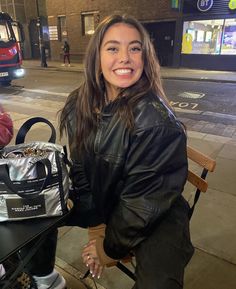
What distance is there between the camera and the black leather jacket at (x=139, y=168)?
150cm

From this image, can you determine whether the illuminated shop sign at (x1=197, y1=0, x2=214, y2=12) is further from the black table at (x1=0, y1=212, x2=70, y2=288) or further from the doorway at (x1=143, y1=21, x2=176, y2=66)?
the black table at (x1=0, y1=212, x2=70, y2=288)

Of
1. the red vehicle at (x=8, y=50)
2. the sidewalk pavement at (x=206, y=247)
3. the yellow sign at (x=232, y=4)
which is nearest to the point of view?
the sidewalk pavement at (x=206, y=247)

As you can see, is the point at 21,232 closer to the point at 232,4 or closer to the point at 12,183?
the point at 12,183

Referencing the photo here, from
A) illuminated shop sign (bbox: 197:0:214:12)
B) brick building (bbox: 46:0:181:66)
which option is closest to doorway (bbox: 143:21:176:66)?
brick building (bbox: 46:0:181:66)

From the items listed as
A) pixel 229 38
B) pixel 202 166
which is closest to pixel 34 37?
pixel 229 38

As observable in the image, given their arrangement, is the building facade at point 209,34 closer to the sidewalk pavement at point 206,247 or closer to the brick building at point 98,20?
the brick building at point 98,20

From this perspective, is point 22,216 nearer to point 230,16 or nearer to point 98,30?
point 98,30

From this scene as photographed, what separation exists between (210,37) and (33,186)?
15.8m

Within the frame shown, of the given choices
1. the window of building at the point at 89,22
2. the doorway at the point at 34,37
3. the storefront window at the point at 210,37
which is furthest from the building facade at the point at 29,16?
the storefront window at the point at 210,37

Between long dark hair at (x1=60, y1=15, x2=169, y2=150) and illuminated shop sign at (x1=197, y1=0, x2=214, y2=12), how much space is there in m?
14.5

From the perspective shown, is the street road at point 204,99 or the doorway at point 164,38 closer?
the street road at point 204,99

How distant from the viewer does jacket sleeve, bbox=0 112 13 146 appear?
165 cm

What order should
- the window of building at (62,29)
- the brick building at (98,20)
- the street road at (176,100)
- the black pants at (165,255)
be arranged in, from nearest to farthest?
1. the black pants at (165,255)
2. the street road at (176,100)
3. the brick building at (98,20)
4. the window of building at (62,29)

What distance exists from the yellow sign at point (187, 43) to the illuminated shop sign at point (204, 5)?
140cm
